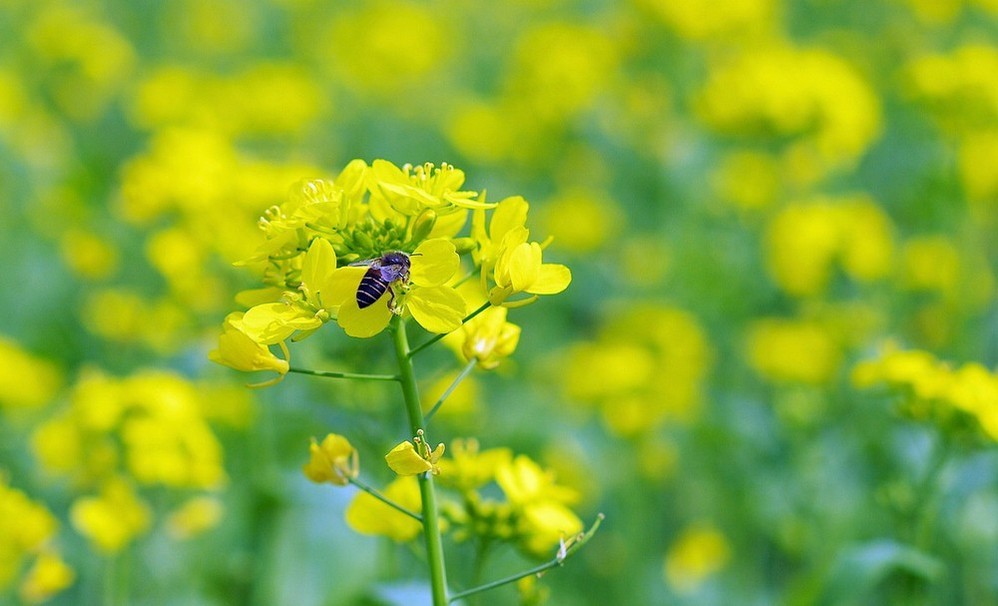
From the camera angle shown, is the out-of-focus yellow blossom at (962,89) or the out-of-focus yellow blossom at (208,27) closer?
the out-of-focus yellow blossom at (962,89)

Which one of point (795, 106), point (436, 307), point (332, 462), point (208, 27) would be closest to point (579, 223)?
point (795, 106)

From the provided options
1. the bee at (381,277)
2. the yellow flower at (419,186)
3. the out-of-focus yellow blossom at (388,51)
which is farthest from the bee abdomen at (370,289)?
the out-of-focus yellow blossom at (388,51)

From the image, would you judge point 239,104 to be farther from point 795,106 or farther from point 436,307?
point 436,307

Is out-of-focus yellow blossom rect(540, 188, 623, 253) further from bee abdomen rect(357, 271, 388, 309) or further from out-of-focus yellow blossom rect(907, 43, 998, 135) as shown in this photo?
bee abdomen rect(357, 271, 388, 309)

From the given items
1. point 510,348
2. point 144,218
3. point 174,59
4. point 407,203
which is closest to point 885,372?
point 510,348

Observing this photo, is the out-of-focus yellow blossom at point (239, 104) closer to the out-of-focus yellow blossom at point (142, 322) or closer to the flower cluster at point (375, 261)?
the out-of-focus yellow blossom at point (142, 322)

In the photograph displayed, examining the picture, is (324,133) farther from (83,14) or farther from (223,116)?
(83,14)
